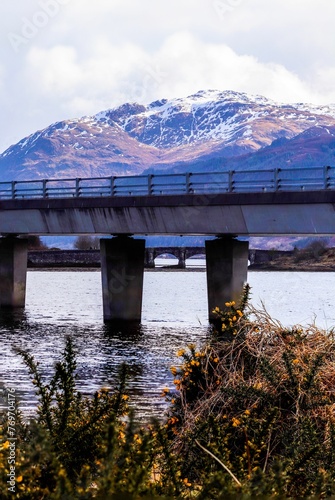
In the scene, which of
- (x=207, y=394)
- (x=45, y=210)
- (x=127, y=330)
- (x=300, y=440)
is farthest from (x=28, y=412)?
(x=45, y=210)

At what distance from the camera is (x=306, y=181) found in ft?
126

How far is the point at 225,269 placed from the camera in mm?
41000

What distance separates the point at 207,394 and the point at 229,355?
25.7 inches

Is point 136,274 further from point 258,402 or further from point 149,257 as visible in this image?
point 149,257

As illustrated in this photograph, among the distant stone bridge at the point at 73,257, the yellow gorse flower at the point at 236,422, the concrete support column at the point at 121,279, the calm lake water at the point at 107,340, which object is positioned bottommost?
the calm lake water at the point at 107,340

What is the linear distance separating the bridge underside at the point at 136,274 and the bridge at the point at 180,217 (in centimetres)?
5

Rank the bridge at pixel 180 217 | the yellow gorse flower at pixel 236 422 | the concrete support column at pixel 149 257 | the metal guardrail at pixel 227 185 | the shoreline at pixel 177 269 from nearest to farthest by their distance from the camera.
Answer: the yellow gorse flower at pixel 236 422
the metal guardrail at pixel 227 185
the bridge at pixel 180 217
the shoreline at pixel 177 269
the concrete support column at pixel 149 257

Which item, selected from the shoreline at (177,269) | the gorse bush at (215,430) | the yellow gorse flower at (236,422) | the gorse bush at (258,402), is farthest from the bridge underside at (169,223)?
the shoreline at (177,269)

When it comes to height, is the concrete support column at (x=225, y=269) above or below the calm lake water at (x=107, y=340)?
above

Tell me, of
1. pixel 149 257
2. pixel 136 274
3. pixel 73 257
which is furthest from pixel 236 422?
pixel 149 257

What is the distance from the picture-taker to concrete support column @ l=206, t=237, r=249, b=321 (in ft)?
133

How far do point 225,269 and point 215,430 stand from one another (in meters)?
32.7

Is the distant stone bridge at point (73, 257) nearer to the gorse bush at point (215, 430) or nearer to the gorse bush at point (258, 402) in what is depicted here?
the gorse bush at point (258, 402)

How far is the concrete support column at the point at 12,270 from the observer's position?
160 feet
